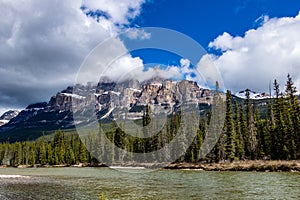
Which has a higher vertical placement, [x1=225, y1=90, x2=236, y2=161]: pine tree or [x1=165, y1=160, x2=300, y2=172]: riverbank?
[x1=225, y1=90, x2=236, y2=161]: pine tree

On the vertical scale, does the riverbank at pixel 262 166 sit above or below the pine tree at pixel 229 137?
below

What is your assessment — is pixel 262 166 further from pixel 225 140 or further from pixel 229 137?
pixel 225 140

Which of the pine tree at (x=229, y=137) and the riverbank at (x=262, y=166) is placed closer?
the riverbank at (x=262, y=166)

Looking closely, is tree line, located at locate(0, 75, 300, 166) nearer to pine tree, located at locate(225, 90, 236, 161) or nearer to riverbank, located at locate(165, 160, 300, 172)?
pine tree, located at locate(225, 90, 236, 161)

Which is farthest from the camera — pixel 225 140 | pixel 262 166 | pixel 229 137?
pixel 225 140

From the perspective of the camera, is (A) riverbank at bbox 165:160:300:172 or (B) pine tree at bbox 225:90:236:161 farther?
(B) pine tree at bbox 225:90:236:161

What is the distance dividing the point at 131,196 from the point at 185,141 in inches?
2392

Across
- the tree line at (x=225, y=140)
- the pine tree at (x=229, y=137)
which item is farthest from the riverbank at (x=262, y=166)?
the tree line at (x=225, y=140)

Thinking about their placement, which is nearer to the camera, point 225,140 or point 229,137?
point 229,137

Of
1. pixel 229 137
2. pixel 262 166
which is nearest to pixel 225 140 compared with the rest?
pixel 229 137

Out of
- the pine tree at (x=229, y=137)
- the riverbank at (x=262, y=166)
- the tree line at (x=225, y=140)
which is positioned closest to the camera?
the riverbank at (x=262, y=166)

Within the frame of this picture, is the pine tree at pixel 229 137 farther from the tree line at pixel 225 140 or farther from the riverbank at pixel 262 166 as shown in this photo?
the riverbank at pixel 262 166

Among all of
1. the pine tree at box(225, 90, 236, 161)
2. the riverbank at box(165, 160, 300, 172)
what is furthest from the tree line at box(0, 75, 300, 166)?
the riverbank at box(165, 160, 300, 172)

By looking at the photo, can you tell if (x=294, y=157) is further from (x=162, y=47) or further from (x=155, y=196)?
(x=162, y=47)
